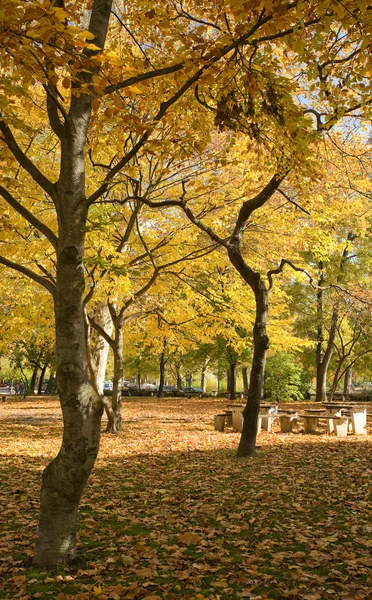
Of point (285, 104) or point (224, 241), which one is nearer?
point (285, 104)

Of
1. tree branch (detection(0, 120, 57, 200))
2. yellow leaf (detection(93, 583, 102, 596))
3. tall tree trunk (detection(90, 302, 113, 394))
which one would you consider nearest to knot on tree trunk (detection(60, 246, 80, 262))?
tree branch (detection(0, 120, 57, 200))

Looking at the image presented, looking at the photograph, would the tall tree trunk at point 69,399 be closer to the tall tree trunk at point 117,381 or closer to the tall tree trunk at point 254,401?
the tall tree trunk at point 254,401

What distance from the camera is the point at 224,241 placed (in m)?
9.61

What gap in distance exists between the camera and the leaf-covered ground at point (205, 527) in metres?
3.73

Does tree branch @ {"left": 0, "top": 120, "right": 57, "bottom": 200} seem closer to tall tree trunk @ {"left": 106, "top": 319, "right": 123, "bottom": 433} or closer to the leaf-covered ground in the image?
the leaf-covered ground

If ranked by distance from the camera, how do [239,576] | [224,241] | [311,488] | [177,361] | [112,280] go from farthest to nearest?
[177,361] < [112,280] < [224,241] < [311,488] < [239,576]

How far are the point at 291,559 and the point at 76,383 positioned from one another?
2.44m

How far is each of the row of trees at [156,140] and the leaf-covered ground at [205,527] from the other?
0.58 metres

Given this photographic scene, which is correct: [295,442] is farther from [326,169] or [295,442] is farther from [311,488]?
[326,169]

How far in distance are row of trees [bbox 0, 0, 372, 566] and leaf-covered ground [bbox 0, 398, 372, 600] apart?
1.89 ft

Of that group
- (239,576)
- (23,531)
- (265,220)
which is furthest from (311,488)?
(265,220)

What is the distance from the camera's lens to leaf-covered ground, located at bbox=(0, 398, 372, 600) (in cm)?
373

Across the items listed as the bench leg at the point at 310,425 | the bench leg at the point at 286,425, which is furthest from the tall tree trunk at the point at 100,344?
the bench leg at the point at 310,425

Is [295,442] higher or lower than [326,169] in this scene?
lower
